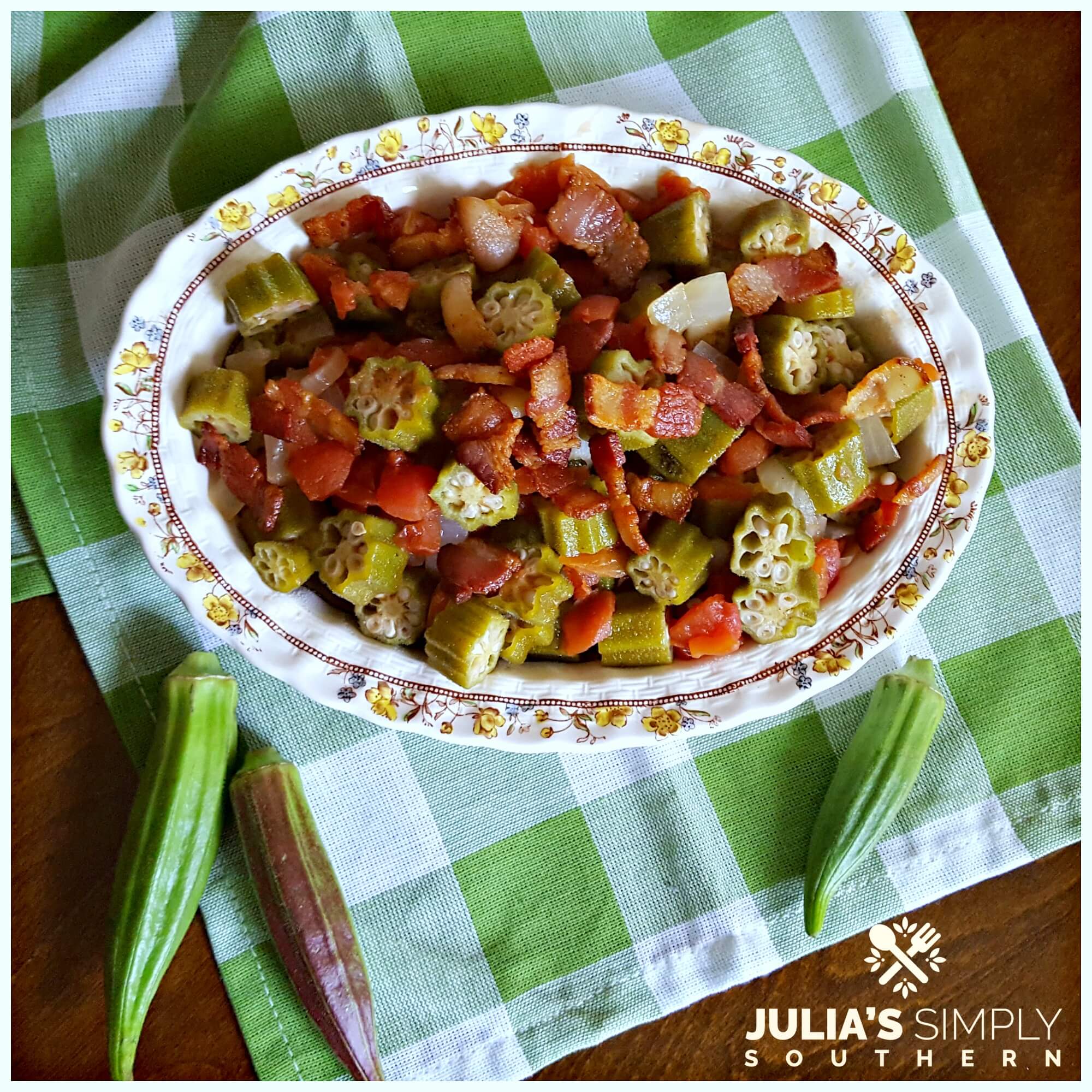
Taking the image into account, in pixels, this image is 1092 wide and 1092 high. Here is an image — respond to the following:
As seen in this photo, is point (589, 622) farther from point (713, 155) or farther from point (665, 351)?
point (713, 155)

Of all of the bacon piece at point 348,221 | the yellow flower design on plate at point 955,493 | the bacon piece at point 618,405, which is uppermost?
the bacon piece at point 348,221

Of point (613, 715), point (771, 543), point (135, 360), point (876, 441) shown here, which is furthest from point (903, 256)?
point (135, 360)

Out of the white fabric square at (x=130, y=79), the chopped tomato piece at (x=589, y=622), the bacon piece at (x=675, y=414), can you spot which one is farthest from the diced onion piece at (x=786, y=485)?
the white fabric square at (x=130, y=79)

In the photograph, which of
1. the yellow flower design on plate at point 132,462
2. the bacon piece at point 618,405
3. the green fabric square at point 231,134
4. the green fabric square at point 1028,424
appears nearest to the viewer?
the bacon piece at point 618,405

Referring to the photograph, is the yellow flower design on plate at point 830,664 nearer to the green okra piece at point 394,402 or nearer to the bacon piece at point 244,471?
the green okra piece at point 394,402

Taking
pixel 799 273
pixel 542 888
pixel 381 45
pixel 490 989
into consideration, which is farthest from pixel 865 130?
pixel 490 989

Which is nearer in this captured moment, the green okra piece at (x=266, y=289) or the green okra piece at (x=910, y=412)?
the green okra piece at (x=266, y=289)
